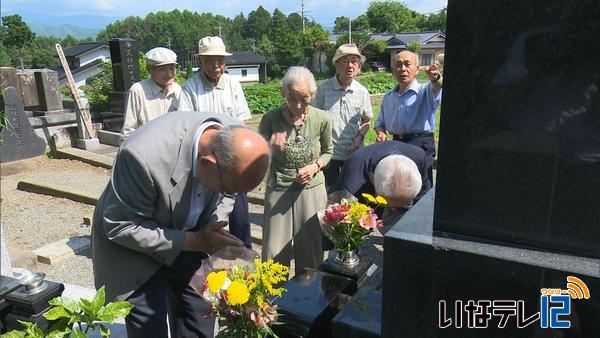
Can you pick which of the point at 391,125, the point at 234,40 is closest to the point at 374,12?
the point at 234,40

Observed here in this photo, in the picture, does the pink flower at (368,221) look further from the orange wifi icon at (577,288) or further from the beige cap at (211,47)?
the beige cap at (211,47)

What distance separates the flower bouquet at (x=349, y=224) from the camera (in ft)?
7.28

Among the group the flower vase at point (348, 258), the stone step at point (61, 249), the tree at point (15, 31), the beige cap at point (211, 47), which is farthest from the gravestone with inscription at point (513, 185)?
the tree at point (15, 31)

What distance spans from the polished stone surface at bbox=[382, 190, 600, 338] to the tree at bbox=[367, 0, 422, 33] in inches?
2945

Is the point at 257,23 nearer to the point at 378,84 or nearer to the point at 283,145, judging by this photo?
the point at 378,84

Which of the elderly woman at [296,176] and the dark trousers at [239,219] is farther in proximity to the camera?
the dark trousers at [239,219]

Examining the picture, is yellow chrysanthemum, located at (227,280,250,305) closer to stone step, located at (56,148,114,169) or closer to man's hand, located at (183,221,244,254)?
man's hand, located at (183,221,244,254)

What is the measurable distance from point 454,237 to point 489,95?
408mm

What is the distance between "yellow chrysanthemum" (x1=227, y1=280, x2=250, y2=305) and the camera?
143cm

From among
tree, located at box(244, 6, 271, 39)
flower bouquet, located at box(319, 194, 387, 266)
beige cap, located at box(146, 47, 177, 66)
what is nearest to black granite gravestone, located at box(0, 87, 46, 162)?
beige cap, located at box(146, 47, 177, 66)

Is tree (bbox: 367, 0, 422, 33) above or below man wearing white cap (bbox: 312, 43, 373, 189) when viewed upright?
above

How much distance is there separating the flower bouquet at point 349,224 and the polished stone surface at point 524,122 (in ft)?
3.20

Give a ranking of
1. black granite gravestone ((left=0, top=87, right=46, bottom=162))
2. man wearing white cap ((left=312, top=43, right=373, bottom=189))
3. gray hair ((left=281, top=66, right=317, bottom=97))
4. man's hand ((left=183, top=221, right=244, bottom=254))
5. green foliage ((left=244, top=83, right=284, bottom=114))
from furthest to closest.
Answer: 1. green foliage ((left=244, top=83, right=284, bottom=114))
2. black granite gravestone ((left=0, top=87, right=46, bottom=162))
3. man wearing white cap ((left=312, top=43, right=373, bottom=189))
4. gray hair ((left=281, top=66, right=317, bottom=97))
5. man's hand ((left=183, top=221, right=244, bottom=254))

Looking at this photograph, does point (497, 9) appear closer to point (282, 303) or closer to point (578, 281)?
point (578, 281)
